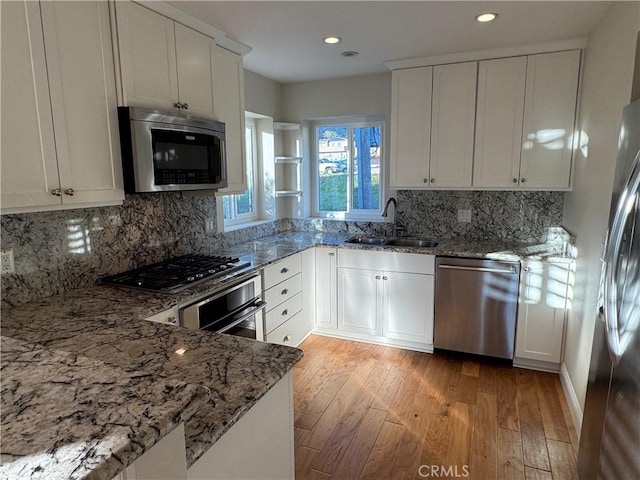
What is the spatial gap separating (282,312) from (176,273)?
1083 mm

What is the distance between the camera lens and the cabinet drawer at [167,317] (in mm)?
1847

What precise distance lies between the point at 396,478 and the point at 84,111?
235 cm

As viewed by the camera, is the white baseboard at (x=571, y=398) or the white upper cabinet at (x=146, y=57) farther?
the white baseboard at (x=571, y=398)

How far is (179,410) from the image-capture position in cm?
73

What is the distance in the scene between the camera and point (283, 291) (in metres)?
3.12

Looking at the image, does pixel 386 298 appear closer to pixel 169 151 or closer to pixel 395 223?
pixel 395 223

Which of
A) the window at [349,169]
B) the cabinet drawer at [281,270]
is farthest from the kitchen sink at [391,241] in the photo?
the cabinet drawer at [281,270]

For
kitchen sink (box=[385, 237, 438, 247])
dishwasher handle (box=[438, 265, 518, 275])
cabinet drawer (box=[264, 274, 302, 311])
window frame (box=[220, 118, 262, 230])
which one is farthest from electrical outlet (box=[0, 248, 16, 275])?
kitchen sink (box=[385, 237, 438, 247])

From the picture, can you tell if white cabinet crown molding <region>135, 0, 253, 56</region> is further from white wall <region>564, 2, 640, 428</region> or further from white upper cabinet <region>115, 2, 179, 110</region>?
white wall <region>564, 2, 640, 428</region>

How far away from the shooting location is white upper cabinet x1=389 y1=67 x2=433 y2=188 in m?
3.34

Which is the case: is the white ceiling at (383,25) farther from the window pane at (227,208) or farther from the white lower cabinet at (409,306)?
the white lower cabinet at (409,306)
